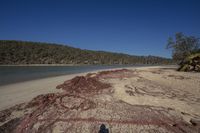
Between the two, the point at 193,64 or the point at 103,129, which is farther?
the point at 193,64

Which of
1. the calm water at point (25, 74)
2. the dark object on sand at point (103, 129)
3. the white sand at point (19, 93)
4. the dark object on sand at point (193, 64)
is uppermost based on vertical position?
the dark object on sand at point (193, 64)

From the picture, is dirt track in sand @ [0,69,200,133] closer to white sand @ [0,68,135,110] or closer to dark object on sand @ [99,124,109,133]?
dark object on sand @ [99,124,109,133]

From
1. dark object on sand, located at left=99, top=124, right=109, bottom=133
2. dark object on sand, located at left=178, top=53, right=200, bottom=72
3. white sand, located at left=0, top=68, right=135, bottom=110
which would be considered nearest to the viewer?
dark object on sand, located at left=99, top=124, right=109, bottom=133

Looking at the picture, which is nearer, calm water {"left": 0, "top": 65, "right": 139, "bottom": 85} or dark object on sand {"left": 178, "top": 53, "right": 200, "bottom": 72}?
calm water {"left": 0, "top": 65, "right": 139, "bottom": 85}

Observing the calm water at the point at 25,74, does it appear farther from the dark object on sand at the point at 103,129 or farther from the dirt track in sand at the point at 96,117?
the dark object on sand at the point at 103,129

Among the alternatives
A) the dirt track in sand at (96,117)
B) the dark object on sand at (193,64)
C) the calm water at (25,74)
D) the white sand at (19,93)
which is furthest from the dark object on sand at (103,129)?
the dark object on sand at (193,64)

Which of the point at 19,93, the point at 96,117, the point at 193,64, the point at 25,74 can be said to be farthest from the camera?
the point at 25,74

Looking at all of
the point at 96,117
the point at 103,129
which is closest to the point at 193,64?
the point at 96,117

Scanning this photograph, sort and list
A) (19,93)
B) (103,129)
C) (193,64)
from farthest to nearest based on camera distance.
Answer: (193,64)
(19,93)
(103,129)

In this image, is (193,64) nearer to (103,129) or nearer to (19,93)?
(103,129)

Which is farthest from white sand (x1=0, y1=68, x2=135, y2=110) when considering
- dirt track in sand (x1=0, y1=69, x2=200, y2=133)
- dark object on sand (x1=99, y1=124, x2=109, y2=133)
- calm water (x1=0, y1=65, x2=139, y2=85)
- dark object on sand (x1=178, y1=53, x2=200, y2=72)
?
dark object on sand (x1=178, y1=53, x2=200, y2=72)

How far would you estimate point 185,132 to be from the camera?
228 centimetres

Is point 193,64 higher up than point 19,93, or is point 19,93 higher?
point 193,64

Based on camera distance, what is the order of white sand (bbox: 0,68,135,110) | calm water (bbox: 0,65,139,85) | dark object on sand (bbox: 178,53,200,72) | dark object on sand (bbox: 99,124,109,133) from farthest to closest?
dark object on sand (bbox: 178,53,200,72)
calm water (bbox: 0,65,139,85)
white sand (bbox: 0,68,135,110)
dark object on sand (bbox: 99,124,109,133)
